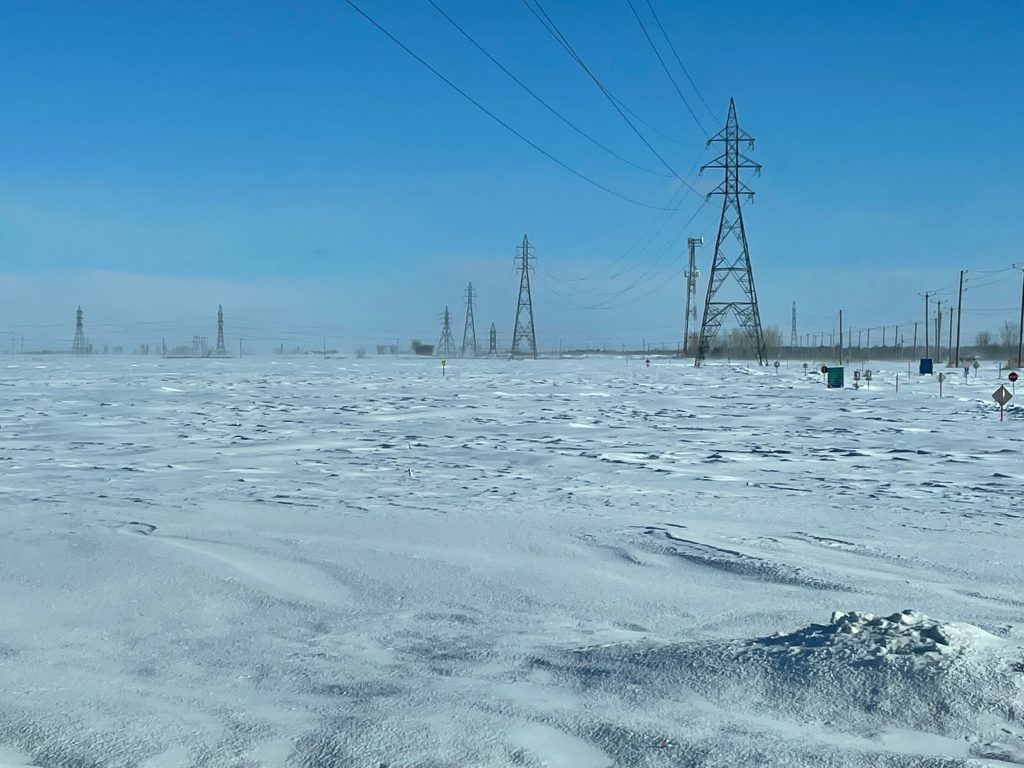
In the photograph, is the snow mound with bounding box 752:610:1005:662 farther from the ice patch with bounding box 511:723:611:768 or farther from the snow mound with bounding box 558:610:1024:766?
the ice patch with bounding box 511:723:611:768

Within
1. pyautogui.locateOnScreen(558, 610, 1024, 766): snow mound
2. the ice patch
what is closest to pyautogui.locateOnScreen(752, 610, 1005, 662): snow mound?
pyautogui.locateOnScreen(558, 610, 1024, 766): snow mound

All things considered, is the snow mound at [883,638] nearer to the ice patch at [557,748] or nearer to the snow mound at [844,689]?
the snow mound at [844,689]

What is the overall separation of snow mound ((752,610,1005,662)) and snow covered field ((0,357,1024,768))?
2cm

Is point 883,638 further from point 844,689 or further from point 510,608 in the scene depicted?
point 510,608

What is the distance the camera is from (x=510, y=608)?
18.3 ft

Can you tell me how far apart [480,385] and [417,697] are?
30.9 metres

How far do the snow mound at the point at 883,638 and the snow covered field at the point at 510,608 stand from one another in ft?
0.05

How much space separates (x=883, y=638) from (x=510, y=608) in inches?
83.7

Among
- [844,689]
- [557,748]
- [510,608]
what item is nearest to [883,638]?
[844,689]

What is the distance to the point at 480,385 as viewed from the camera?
3497 centimetres

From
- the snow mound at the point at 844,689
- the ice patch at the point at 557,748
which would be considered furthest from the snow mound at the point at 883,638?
the ice patch at the point at 557,748

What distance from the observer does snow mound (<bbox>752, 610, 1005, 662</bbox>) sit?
159 inches

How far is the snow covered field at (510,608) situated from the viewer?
11.9ft

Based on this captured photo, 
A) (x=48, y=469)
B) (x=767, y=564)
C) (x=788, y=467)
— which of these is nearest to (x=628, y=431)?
(x=788, y=467)
